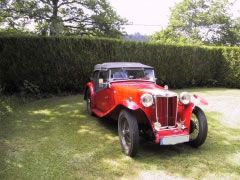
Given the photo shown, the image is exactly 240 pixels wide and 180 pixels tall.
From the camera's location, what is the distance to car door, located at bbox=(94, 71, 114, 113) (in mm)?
7911

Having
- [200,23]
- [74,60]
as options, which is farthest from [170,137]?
[200,23]

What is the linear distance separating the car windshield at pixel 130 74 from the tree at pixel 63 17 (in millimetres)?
17624

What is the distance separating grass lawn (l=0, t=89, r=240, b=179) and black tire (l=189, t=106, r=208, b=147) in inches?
7.2

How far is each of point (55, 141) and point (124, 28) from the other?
74.6 ft

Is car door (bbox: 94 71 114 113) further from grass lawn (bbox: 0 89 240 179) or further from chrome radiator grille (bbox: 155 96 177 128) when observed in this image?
chrome radiator grille (bbox: 155 96 177 128)

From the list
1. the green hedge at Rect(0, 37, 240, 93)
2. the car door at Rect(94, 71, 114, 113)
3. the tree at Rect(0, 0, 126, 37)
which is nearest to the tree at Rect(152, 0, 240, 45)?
the tree at Rect(0, 0, 126, 37)

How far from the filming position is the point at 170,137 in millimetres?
6121

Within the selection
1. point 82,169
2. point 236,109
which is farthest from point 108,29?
point 82,169

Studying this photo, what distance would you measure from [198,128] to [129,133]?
1.47m

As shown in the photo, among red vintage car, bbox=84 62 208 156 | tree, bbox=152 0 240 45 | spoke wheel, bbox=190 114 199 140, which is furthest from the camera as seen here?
tree, bbox=152 0 240 45

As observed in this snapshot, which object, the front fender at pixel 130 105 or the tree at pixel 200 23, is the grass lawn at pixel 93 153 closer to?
the front fender at pixel 130 105

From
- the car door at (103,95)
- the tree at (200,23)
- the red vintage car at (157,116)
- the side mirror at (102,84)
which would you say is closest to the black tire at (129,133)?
the red vintage car at (157,116)

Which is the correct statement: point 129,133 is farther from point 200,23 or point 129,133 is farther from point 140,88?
point 200,23

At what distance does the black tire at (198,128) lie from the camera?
21.4ft
